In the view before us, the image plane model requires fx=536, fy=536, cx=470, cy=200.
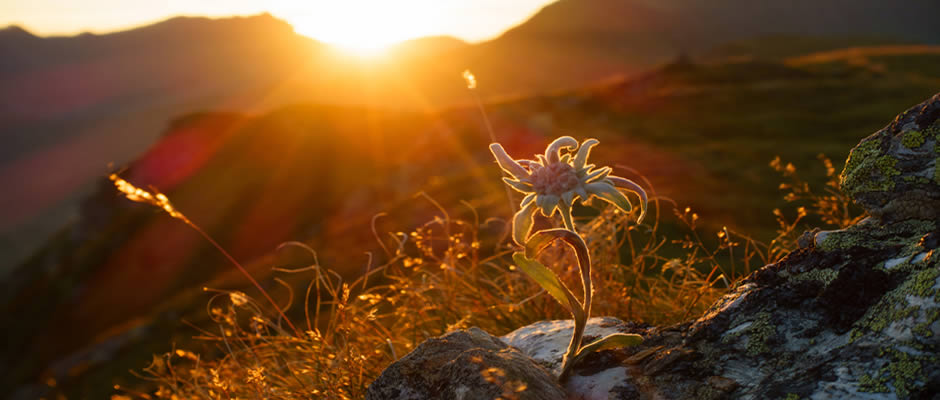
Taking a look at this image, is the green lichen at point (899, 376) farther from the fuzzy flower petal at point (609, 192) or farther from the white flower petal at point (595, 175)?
the white flower petal at point (595, 175)

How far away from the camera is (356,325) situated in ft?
14.7

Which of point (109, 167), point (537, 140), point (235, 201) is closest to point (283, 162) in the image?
point (235, 201)

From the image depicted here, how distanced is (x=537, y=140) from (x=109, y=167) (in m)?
35.1

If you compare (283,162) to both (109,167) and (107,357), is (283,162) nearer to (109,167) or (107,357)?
(107,357)

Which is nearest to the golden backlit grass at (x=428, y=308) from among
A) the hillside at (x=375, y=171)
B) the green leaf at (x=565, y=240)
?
the green leaf at (x=565, y=240)

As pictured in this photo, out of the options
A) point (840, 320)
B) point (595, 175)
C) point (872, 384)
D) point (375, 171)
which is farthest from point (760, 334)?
point (375, 171)

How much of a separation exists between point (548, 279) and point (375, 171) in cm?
5356

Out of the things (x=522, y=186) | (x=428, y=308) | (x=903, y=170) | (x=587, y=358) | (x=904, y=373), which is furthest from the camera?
(x=428, y=308)

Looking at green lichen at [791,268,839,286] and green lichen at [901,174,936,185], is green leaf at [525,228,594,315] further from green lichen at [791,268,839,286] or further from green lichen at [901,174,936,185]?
green lichen at [901,174,936,185]

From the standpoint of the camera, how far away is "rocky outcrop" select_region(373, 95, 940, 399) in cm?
180

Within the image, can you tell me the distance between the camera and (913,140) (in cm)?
224

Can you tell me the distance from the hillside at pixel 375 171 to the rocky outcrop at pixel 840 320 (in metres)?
9.86

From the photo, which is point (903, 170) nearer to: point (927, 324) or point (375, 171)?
point (927, 324)

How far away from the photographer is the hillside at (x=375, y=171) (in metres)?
24.8
